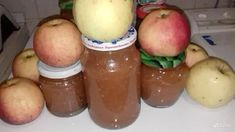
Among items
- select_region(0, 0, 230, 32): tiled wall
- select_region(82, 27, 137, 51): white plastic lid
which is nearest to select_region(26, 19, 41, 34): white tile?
select_region(0, 0, 230, 32): tiled wall

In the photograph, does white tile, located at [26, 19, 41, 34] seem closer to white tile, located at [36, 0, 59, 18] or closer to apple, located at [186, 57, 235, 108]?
white tile, located at [36, 0, 59, 18]

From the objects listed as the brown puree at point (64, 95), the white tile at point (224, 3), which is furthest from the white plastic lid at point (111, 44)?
the white tile at point (224, 3)

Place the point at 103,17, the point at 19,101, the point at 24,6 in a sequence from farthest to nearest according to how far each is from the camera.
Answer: the point at 24,6, the point at 19,101, the point at 103,17

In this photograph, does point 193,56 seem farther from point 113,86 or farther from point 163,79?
point 113,86

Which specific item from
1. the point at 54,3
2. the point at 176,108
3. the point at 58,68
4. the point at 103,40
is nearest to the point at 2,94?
the point at 58,68

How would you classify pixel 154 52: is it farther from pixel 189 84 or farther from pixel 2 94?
pixel 2 94

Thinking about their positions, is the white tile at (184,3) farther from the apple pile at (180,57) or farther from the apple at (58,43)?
the apple at (58,43)

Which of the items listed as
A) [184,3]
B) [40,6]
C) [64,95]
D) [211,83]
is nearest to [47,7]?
[40,6]
